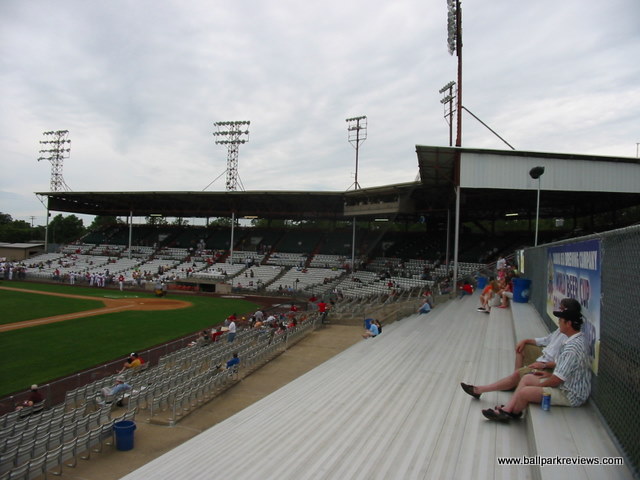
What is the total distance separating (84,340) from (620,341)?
2003cm

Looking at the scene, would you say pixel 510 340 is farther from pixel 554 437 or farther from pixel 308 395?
pixel 554 437

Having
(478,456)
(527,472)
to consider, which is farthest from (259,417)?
(527,472)

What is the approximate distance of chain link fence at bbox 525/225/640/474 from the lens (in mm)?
3309

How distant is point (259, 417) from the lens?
23.9 feet

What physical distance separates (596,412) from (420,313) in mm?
15794

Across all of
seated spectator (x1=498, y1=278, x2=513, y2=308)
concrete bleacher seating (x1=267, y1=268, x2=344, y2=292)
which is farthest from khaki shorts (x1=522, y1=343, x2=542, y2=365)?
concrete bleacher seating (x1=267, y1=268, x2=344, y2=292)

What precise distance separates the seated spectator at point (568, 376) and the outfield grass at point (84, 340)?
13.7 meters

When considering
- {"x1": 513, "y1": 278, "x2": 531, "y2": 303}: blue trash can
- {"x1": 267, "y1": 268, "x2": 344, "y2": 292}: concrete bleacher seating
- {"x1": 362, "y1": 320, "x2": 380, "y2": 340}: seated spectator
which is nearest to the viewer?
{"x1": 513, "y1": 278, "x2": 531, "y2": 303}: blue trash can

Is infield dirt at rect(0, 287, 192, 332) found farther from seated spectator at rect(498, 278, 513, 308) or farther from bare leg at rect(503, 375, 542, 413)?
bare leg at rect(503, 375, 542, 413)

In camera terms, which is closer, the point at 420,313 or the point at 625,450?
the point at 625,450

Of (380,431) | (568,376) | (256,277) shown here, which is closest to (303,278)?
(256,277)

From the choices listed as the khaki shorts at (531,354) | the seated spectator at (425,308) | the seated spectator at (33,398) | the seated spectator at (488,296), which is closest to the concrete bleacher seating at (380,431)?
the khaki shorts at (531,354)

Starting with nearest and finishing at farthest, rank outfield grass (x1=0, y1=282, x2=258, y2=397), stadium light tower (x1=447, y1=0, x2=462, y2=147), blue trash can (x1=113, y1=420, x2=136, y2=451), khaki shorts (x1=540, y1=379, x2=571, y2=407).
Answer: khaki shorts (x1=540, y1=379, x2=571, y2=407) < blue trash can (x1=113, y1=420, x2=136, y2=451) < outfield grass (x1=0, y1=282, x2=258, y2=397) < stadium light tower (x1=447, y1=0, x2=462, y2=147)

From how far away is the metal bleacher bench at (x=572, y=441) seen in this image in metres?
3.39
